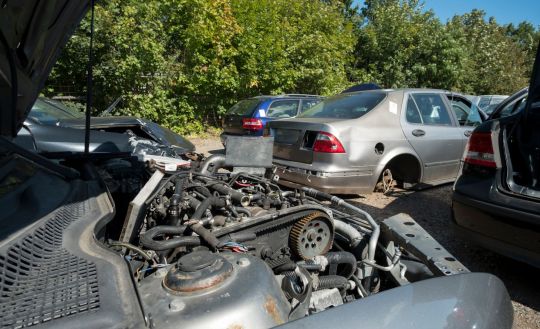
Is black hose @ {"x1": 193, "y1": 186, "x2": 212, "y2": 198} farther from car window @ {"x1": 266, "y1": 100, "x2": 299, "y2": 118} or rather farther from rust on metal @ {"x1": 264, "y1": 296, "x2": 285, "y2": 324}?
car window @ {"x1": 266, "y1": 100, "x2": 299, "y2": 118}

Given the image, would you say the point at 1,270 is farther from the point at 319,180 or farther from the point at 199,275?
the point at 319,180

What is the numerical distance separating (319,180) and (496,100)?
45.0ft

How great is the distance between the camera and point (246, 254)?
1562 mm

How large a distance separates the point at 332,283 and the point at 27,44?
2.01 metres

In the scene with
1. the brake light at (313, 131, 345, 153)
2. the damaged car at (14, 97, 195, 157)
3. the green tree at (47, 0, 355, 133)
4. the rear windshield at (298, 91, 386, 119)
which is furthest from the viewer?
the green tree at (47, 0, 355, 133)

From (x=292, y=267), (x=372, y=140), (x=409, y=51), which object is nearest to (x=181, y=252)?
(x=292, y=267)

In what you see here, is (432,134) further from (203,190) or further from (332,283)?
(332,283)

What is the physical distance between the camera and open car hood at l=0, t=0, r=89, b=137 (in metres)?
1.60

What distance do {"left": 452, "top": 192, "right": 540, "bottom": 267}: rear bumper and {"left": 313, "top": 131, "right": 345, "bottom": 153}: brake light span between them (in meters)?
1.55

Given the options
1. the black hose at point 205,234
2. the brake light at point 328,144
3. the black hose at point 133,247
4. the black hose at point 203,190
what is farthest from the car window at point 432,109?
the black hose at point 133,247

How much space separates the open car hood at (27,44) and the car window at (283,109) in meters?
6.42

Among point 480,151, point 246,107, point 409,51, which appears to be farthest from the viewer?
point 409,51

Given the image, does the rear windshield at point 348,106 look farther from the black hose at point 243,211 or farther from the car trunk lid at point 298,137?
the black hose at point 243,211

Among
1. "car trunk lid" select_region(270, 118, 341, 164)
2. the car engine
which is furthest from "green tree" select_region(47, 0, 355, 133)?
the car engine
